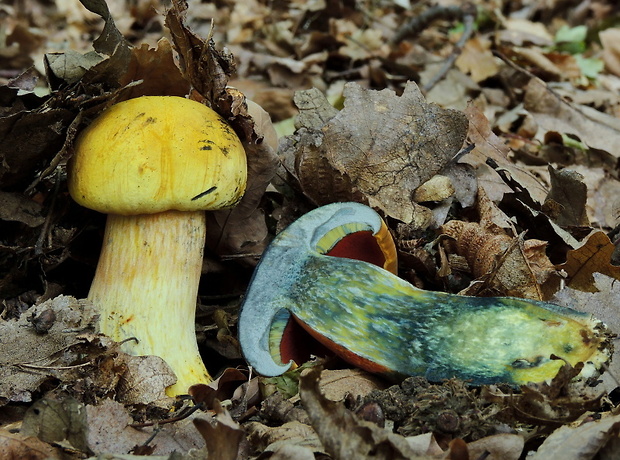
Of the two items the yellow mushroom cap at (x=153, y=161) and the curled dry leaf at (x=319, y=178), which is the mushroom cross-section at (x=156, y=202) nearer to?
the yellow mushroom cap at (x=153, y=161)

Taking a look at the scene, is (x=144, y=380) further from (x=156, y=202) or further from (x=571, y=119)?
(x=571, y=119)

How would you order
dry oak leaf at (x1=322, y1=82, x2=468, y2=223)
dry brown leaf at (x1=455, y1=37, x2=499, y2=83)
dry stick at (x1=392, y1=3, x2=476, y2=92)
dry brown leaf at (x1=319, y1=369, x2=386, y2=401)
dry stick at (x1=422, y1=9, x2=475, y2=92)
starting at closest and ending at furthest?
dry brown leaf at (x1=319, y1=369, x2=386, y2=401) → dry oak leaf at (x1=322, y1=82, x2=468, y2=223) → dry stick at (x1=422, y1=9, x2=475, y2=92) → dry brown leaf at (x1=455, y1=37, x2=499, y2=83) → dry stick at (x1=392, y1=3, x2=476, y2=92)

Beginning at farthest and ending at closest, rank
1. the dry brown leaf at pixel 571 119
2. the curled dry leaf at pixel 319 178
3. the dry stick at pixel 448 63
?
1. the dry stick at pixel 448 63
2. the dry brown leaf at pixel 571 119
3. the curled dry leaf at pixel 319 178

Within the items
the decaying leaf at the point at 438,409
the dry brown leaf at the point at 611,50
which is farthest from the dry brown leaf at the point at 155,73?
the dry brown leaf at the point at 611,50

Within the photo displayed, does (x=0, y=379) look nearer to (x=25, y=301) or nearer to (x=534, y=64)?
(x=25, y=301)

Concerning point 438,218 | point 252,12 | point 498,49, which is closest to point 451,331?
point 438,218

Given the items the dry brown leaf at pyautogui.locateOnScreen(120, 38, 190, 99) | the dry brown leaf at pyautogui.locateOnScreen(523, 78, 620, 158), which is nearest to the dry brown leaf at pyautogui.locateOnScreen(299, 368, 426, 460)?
the dry brown leaf at pyautogui.locateOnScreen(120, 38, 190, 99)

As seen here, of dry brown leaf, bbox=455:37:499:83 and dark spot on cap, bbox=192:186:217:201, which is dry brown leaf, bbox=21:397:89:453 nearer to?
dark spot on cap, bbox=192:186:217:201
